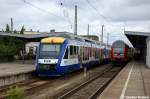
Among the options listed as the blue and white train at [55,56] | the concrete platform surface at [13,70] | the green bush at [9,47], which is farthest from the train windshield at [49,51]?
the green bush at [9,47]

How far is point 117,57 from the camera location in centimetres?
4900

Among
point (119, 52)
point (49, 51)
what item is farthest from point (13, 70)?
point (119, 52)

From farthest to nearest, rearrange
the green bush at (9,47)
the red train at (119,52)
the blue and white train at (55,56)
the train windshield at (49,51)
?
the green bush at (9,47) < the red train at (119,52) < the train windshield at (49,51) < the blue and white train at (55,56)

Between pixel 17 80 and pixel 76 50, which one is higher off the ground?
pixel 76 50

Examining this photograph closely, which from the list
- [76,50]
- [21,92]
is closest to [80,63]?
[76,50]

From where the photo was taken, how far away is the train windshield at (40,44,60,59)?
27.3m

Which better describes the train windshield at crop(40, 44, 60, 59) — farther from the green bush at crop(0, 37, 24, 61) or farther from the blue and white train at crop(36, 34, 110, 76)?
the green bush at crop(0, 37, 24, 61)

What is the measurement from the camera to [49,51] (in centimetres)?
2762

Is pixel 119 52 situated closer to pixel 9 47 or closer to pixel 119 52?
pixel 119 52

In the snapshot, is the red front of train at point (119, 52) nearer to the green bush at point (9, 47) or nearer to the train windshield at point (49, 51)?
the green bush at point (9, 47)

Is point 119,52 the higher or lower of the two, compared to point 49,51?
higher

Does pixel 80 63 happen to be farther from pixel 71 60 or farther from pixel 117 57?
pixel 117 57

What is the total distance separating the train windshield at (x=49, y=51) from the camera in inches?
1074

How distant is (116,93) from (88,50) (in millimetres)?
19867
